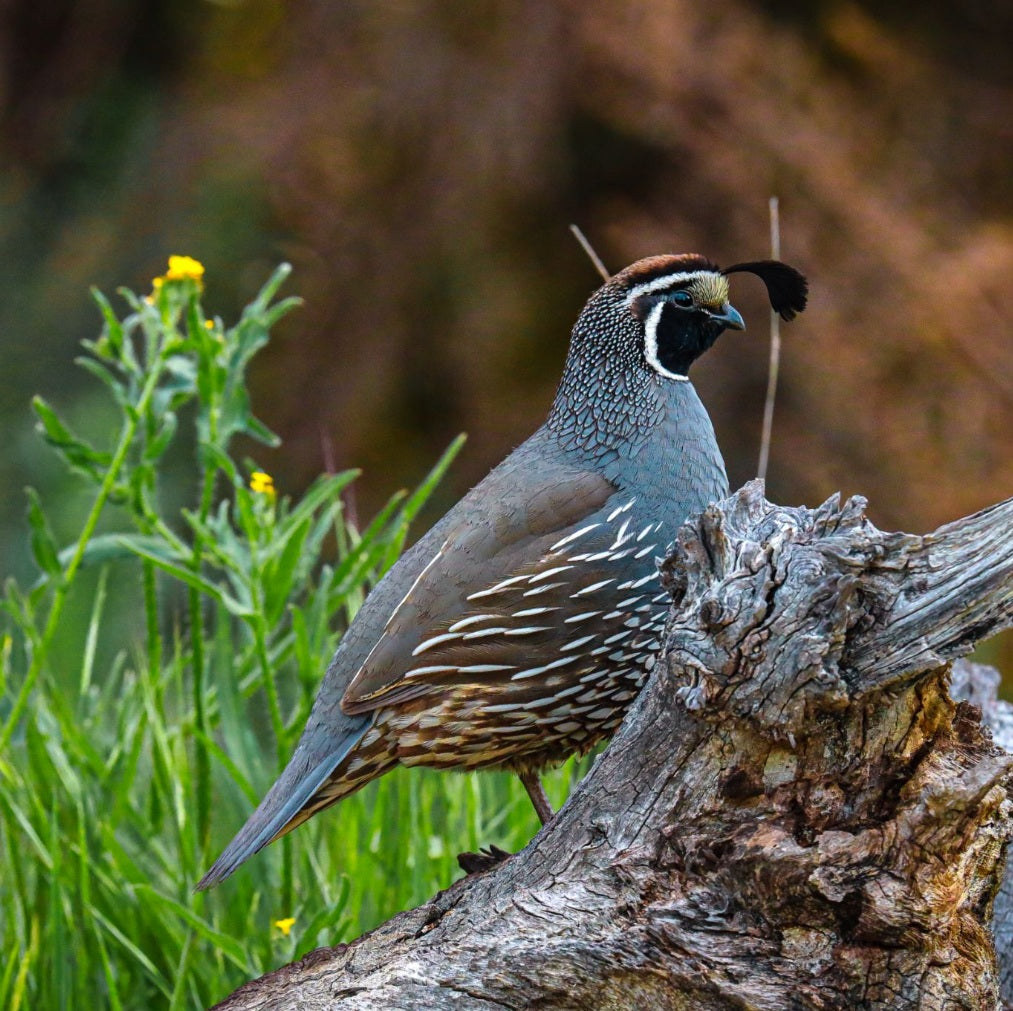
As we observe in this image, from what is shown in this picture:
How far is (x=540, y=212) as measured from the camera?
567 centimetres

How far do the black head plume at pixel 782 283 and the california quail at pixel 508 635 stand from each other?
1.35 ft

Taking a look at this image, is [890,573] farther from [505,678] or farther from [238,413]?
[238,413]

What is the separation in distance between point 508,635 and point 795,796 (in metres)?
0.91

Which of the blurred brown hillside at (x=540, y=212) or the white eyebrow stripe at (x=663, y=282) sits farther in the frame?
the blurred brown hillside at (x=540, y=212)

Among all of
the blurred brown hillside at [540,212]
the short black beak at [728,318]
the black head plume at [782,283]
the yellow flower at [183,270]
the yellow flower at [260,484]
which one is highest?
the blurred brown hillside at [540,212]

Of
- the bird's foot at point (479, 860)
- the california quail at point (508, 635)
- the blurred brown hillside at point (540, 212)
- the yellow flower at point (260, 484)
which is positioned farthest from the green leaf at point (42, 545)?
the blurred brown hillside at point (540, 212)

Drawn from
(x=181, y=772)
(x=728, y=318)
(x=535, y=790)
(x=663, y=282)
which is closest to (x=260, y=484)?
(x=181, y=772)

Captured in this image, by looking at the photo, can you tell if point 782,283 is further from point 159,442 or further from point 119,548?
point 119,548

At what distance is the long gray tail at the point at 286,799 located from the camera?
2.52 meters

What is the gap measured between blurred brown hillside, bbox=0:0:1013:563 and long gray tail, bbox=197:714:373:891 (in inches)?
110

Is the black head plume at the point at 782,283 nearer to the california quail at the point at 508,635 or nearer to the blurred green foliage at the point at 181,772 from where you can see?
the california quail at the point at 508,635

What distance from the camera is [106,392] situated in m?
5.67

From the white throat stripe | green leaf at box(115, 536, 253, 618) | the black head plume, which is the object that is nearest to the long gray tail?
green leaf at box(115, 536, 253, 618)

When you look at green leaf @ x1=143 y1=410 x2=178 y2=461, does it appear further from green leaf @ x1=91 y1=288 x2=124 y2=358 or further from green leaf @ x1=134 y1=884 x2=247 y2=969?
green leaf @ x1=134 y1=884 x2=247 y2=969
